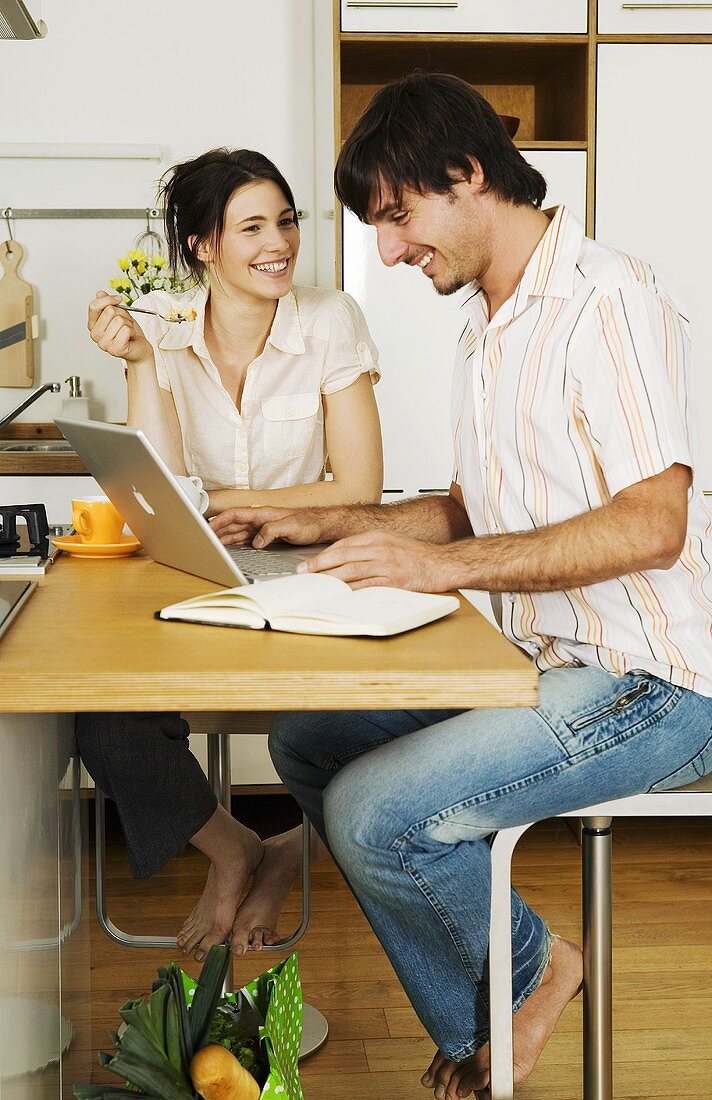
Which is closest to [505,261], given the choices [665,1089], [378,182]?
[378,182]

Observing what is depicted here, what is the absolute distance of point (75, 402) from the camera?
3.09 meters

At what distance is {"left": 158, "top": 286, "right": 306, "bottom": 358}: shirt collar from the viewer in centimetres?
217

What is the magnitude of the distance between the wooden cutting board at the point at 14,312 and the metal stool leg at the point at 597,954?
91.7 inches

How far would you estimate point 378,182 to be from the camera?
1557 millimetres

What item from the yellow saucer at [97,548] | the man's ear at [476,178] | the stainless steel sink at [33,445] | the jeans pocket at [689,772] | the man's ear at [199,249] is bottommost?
the jeans pocket at [689,772]

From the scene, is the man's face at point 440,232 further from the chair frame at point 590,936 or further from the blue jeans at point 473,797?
the chair frame at point 590,936

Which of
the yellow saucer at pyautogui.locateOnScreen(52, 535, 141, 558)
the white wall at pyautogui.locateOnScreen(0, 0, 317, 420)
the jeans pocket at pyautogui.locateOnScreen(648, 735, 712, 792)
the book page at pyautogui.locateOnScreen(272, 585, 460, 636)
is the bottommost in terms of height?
the jeans pocket at pyautogui.locateOnScreen(648, 735, 712, 792)

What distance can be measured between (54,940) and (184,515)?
539mm

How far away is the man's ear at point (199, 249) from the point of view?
210cm

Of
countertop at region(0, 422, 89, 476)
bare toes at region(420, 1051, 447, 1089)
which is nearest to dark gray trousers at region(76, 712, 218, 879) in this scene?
bare toes at region(420, 1051, 447, 1089)

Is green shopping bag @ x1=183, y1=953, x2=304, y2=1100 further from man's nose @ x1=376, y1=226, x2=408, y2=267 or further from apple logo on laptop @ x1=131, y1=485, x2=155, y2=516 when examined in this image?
man's nose @ x1=376, y1=226, x2=408, y2=267

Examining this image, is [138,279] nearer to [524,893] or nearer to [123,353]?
[123,353]

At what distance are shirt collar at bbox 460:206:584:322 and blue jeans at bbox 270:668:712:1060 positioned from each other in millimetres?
464

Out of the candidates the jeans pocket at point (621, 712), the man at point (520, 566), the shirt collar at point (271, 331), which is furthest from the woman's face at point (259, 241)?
the jeans pocket at point (621, 712)
